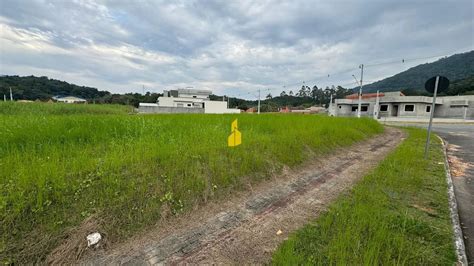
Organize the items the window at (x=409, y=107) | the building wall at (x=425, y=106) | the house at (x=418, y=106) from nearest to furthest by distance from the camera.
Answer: the building wall at (x=425, y=106), the house at (x=418, y=106), the window at (x=409, y=107)

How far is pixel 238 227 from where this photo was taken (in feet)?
9.11

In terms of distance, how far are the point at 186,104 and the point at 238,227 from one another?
174 feet

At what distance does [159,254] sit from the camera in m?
2.27

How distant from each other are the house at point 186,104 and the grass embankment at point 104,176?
27.3 metres

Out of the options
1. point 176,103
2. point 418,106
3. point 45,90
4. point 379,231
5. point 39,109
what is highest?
point 45,90

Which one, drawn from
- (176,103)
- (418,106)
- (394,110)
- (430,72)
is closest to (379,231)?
(418,106)

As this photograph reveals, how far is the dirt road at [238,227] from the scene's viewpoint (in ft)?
7.35

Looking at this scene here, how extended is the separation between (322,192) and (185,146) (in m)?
2.95

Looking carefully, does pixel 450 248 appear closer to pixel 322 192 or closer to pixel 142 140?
pixel 322 192

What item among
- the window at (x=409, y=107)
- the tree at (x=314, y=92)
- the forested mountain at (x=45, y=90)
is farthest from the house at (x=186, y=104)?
the tree at (x=314, y=92)

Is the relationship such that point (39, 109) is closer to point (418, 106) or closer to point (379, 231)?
point (379, 231)

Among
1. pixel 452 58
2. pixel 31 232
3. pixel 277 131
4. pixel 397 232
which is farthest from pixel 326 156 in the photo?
pixel 452 58

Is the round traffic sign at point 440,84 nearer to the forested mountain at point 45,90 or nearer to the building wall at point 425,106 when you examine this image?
the building wall at point 425,106

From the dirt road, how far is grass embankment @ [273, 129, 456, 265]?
279 millimetres
